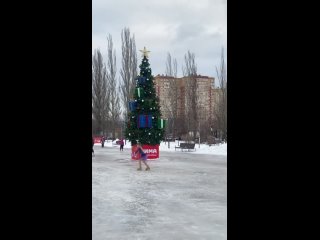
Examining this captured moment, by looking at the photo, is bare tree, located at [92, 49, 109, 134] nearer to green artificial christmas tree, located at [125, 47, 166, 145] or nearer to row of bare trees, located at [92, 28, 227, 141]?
row of bare trees, located at [92, 28, 227, 141]

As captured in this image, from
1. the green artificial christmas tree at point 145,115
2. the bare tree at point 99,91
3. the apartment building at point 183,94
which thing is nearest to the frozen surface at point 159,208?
the green artificial christmas tree at point 145,115

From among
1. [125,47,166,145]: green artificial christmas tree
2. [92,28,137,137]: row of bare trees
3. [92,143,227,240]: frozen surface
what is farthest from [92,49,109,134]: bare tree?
[92,143,227,240]: frozen surface

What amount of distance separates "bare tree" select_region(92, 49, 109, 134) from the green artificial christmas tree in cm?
1753

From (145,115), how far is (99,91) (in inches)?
760

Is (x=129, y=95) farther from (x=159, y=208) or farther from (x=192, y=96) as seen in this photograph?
(x=159, y=208)

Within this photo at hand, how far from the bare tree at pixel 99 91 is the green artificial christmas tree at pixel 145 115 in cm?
1753

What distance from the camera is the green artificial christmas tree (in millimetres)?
19359

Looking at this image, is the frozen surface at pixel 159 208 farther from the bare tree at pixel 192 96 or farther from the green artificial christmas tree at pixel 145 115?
the bare tree at pixel 192 96

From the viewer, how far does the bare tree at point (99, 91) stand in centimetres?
3722

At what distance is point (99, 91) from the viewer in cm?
3769

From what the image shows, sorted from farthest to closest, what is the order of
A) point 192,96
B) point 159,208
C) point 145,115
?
point 192,96 → point 145,115 → point 159,208

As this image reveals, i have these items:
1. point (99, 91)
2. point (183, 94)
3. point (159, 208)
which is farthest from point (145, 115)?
point (183, 94)
